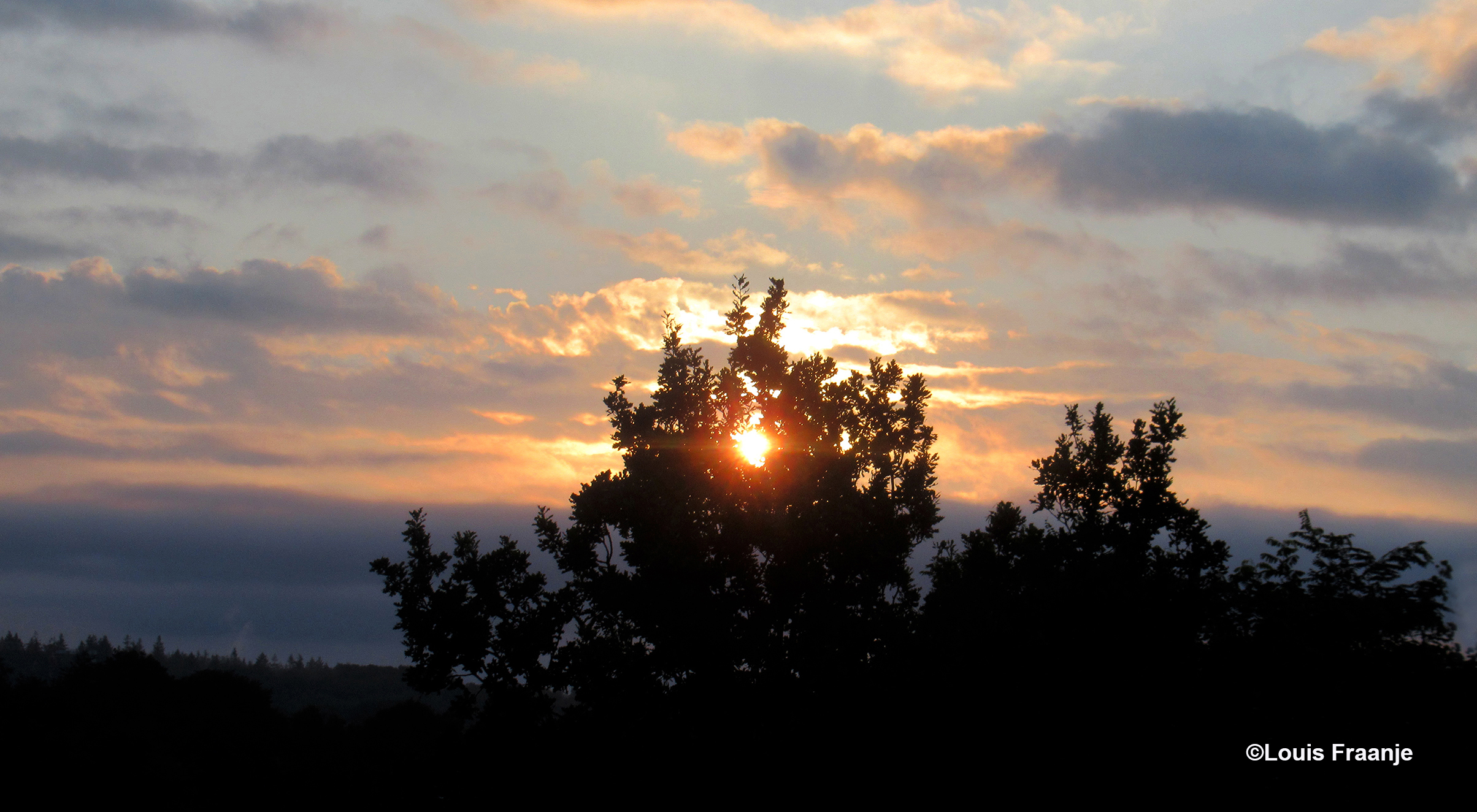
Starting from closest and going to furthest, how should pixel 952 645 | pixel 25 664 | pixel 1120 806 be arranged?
pixel 1120 806 < pixel 952 645 < pixel 25 664

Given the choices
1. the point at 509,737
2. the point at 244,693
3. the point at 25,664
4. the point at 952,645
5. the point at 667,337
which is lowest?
the point at 25,664

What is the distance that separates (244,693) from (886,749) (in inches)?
2629

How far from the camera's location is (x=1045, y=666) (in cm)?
2322

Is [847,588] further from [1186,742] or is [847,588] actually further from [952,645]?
[1186,742]

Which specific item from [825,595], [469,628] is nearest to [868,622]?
[825,595]

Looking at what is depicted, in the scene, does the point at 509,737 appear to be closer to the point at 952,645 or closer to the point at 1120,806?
the point at 952,645

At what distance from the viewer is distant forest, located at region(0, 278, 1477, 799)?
2198 centimetres

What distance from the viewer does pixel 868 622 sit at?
27219 mm

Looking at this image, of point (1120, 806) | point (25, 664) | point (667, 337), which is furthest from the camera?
point (25, 664)

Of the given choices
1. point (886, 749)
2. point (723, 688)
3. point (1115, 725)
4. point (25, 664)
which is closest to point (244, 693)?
point (723, 688)

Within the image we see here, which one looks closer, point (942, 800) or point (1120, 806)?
point (1120, 806)

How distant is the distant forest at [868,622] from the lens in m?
22.0

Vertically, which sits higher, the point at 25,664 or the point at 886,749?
the point at 886,749

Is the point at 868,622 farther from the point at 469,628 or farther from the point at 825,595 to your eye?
the point at 469,628
